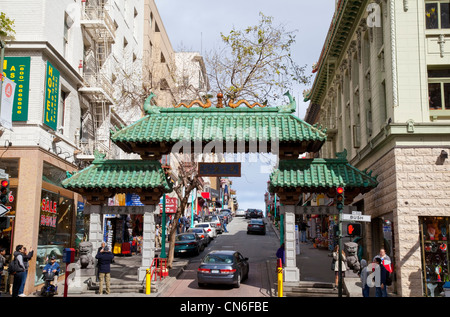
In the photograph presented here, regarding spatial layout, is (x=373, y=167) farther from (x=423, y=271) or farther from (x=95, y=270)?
(x=95, y=270)

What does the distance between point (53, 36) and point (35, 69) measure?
246cm

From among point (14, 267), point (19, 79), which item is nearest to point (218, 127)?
point (19, 79)

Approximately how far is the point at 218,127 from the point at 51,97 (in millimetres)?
8542

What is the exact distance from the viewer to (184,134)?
18.5 meters

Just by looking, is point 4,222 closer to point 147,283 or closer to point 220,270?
point 147,283

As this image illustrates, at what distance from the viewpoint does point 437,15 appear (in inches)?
744

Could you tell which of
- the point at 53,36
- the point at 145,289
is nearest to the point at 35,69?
the point at 53,36

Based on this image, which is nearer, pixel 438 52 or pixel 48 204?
pixel 438 52

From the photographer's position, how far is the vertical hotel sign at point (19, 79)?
1983cm

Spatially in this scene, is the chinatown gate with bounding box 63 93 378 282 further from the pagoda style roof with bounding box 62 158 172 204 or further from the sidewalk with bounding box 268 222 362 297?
the sidewalk with bounding box 268 222 362 297

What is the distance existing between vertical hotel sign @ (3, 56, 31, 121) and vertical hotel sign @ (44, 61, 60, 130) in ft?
2.93

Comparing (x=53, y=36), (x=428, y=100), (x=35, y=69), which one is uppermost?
(x=53, y=36)

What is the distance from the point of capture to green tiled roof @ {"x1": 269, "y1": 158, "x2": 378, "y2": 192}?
1794cm

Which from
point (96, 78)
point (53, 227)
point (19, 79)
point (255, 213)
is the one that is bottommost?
point (53, 227)
